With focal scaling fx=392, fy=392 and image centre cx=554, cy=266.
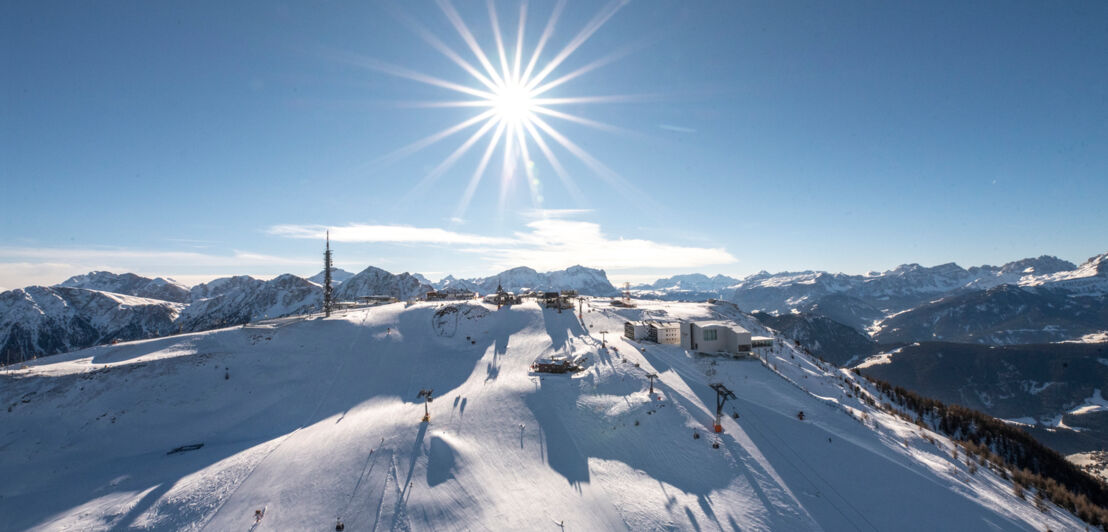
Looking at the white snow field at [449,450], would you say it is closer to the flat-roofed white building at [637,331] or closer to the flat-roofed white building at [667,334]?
the flat-roofed white building at [667,334]

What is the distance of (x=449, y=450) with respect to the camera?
2825 centimetres

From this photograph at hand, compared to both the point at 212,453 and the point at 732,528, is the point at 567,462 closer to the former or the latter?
the point at 732,528

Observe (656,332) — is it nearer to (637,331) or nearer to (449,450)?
(637,331)

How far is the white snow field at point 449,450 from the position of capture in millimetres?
23250

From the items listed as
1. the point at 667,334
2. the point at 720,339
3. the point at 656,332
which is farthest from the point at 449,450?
the point at 720,339

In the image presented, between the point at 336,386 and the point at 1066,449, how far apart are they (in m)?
224

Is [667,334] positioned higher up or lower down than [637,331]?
lower down

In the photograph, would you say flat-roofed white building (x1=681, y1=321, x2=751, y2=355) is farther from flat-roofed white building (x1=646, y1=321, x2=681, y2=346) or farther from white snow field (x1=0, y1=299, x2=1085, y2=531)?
white snow field (x1=0, y1=299, x2=1085, y2=531)

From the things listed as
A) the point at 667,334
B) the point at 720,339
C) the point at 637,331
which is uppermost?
the point at 637,331

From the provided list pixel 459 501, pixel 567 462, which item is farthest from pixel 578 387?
pixel 459 501

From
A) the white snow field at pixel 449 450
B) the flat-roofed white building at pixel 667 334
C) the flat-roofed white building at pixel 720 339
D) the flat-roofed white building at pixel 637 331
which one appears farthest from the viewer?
the flat-roofed white building at pixel 637 331

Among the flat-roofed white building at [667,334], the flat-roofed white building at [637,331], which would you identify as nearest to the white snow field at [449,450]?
the flat-roofed white building at [667,334]

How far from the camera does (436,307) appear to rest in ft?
251

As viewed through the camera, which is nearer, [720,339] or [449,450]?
[449,450]
